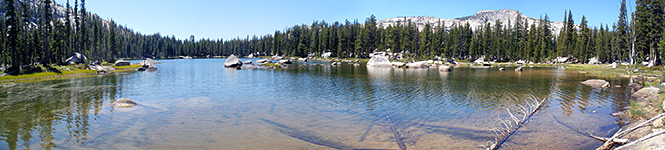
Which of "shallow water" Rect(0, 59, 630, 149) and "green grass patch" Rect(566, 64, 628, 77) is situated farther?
"green grass patch" Rect(566, 64, 628, 77)

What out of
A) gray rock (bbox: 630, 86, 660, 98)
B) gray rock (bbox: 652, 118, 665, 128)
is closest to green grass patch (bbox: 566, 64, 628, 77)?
gray rock (bbox: 630, 86, 660, 98)

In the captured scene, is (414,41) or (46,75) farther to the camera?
(414,41)

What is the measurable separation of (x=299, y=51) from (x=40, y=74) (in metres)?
108

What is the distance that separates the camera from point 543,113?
16.3 m

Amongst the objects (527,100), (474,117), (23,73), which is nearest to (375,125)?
(474,117)

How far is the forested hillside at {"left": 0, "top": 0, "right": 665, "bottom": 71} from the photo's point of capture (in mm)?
53406

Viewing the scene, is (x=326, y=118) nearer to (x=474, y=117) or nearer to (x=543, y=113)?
(x=474, y=117)

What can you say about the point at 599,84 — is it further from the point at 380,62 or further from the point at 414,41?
the point at 414,41

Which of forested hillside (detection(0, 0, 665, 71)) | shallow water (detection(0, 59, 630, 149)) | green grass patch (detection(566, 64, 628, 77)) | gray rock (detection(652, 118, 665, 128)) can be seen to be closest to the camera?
gray rock (detection(652, 118, 665, 128))

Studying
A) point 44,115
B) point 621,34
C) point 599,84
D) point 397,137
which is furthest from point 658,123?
point 621,34

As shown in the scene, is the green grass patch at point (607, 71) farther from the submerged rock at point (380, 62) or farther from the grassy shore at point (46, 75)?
the grassy shore at point (46, 75)

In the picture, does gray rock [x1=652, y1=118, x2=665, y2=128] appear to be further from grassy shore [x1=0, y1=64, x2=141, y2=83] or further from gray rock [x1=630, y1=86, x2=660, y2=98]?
grassy shore [x1=0, y1=64, x2=141, y2=83]

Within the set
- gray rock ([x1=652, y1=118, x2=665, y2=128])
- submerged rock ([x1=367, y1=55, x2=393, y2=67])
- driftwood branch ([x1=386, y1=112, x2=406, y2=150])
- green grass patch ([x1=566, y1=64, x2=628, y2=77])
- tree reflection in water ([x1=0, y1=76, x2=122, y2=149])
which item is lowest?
driftwood branch ([x1=386, y1=112, x2=406, y2=150])

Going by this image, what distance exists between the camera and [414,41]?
119625mm
